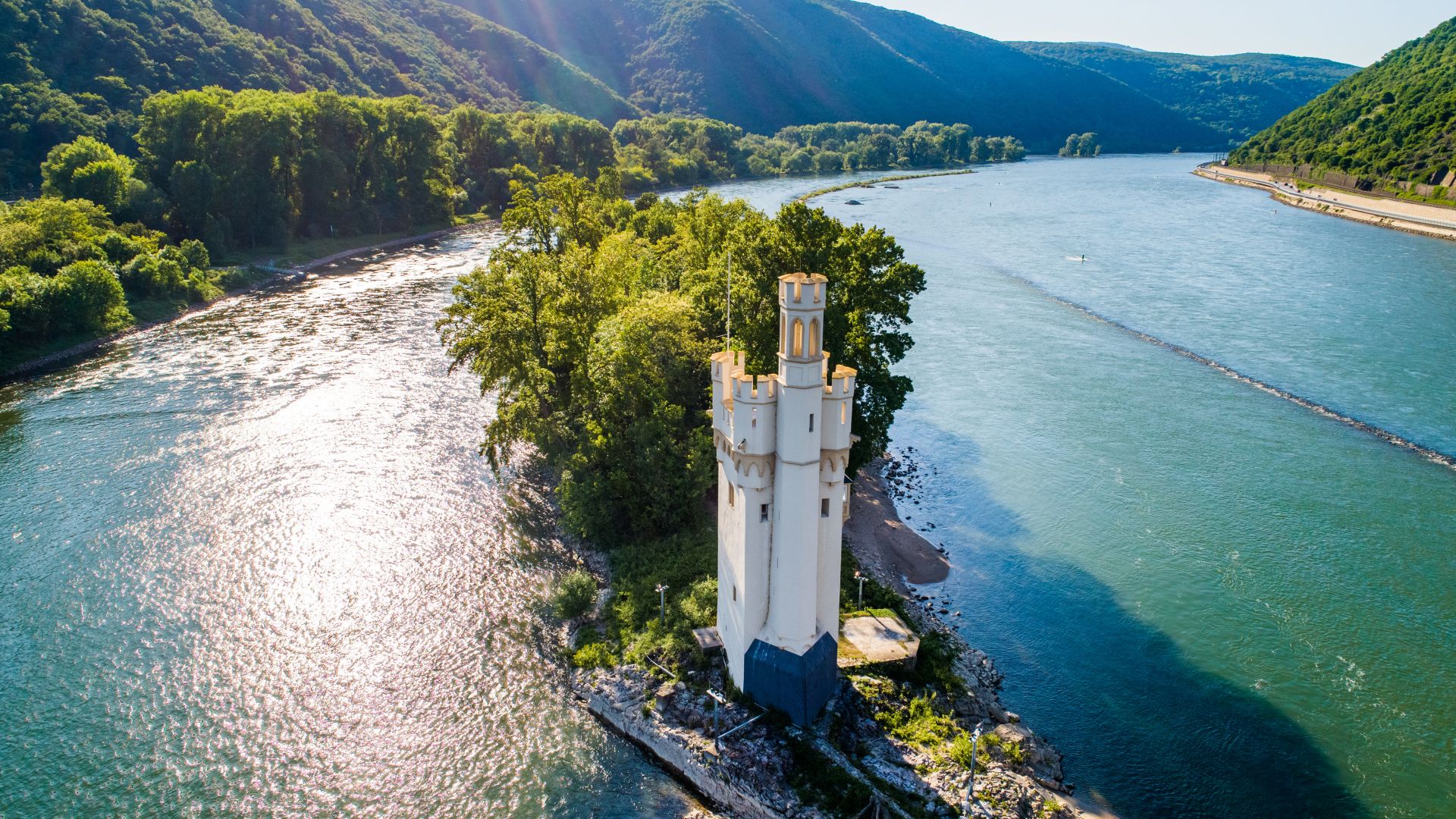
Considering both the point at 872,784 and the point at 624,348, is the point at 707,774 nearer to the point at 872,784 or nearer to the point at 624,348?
the point at 872,784

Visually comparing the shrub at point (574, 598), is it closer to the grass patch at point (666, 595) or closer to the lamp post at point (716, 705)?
the grass patch at point (666, 595)

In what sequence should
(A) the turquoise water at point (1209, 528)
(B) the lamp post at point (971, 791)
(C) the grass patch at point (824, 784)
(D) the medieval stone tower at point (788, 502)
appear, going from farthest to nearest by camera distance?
(A) the turquoise water at point (1209, 528), (D) the medieval stone tower at point (788, 502), (C) the grass patch at point (824, 784), (B) the lamp post at point (971, 791)

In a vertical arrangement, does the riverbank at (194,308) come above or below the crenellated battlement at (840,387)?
below

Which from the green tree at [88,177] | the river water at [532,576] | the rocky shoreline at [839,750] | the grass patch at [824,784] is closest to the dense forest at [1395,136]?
the river water at [532,576]

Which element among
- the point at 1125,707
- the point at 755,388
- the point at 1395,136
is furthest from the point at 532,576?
the point at 1395,136

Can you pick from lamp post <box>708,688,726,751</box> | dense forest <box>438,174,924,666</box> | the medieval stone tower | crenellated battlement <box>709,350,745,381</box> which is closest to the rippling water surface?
lamp post <box>708,688,726,751</box>

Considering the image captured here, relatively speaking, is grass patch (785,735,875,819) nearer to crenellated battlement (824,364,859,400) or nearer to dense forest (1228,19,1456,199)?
crenellated battlement (824,364,859,400)

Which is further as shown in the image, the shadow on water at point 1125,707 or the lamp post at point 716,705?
the shadow on water at point 1125,707
